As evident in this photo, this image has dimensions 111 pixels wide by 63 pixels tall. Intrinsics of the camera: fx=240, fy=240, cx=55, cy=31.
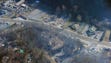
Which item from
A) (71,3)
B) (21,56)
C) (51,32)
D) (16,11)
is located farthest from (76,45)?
(16,11)

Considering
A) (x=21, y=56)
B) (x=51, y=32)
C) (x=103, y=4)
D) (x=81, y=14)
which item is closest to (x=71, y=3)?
(x=81, y=14)

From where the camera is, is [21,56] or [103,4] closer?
[21,56]

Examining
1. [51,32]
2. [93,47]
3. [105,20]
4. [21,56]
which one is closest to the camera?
[21,56]

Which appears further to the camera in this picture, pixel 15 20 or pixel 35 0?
pixel 35 0

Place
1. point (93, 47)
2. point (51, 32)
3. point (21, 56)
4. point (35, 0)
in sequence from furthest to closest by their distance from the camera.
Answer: point (35, 0)
point (51, 32)
point (93, 47)
point (21, 56)

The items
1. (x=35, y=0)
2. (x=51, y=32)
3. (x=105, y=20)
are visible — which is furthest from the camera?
(x=35, y=0)

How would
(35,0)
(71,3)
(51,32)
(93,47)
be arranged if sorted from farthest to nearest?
(35,0) < (71,3) < (51,32) < (93,47)

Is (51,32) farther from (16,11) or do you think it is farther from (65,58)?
(16,11)

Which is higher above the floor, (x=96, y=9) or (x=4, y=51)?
(x=96, y=9)

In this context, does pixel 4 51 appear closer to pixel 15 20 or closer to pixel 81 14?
pixel 15 20
